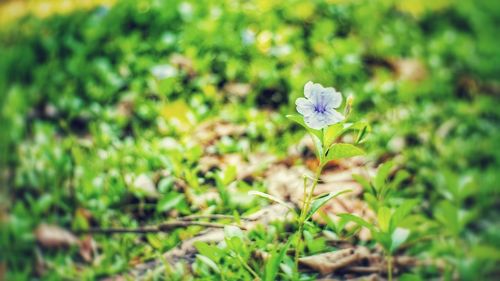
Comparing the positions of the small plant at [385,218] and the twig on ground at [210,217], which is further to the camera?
the twig on ground at [210,217]

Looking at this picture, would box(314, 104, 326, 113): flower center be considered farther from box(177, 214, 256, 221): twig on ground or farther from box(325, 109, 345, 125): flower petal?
box(177, 214, 256, 221): twig on ground

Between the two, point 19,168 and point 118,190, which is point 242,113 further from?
point 19,168

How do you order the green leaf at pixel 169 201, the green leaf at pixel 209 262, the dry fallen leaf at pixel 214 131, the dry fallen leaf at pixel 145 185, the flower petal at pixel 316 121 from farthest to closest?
the dry fallen leaf at pixel 214 131
the dry fallen leaf at pixel 145 185
the green leaf at pixel 169 201
the green leaf at pixel 209 262
the flower petal at pixel 316 121

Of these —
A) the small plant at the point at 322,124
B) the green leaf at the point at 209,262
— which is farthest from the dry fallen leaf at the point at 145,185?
the small plant at the point at 322,124

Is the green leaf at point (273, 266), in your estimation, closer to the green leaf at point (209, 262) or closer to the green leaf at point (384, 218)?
the green leaf at point (209, 262)

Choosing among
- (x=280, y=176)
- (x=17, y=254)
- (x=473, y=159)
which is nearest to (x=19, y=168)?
(x=17, y=254)

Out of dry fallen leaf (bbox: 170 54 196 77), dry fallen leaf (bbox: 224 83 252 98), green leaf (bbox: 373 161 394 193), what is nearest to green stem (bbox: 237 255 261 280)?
green leaf (bbox: 373 161 394 193)
